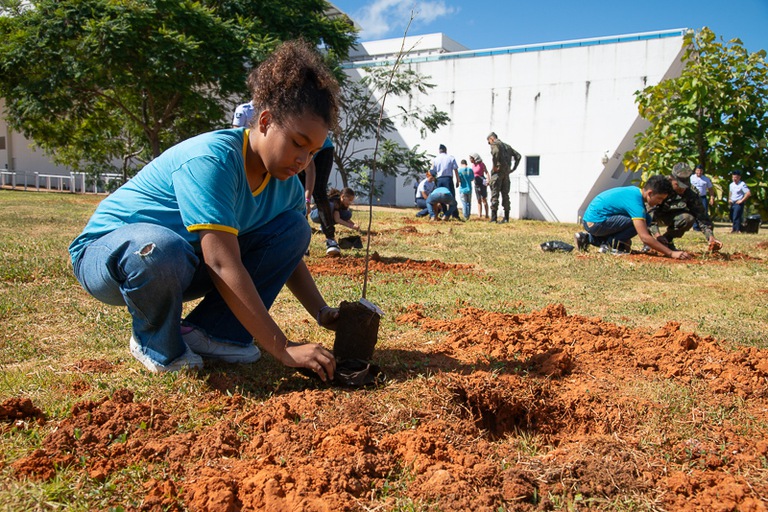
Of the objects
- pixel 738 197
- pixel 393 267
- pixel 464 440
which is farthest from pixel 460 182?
pixel 464 440

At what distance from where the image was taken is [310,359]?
2338 millimetres

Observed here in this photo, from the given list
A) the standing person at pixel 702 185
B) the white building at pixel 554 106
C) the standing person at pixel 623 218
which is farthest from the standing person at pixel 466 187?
the standing person at pixel 623 218

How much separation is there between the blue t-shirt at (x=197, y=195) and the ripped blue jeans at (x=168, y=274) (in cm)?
9

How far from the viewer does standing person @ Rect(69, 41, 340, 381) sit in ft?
7.48

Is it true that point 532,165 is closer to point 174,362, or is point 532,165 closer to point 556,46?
point 556,46

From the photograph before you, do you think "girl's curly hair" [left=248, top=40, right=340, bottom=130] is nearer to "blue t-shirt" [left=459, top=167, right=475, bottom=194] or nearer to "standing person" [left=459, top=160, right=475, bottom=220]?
"standing person" [left=459, top=160, right=475, bottom=220]

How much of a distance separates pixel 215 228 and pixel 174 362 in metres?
0.73

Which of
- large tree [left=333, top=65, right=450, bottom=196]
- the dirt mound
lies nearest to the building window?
large tree [left=333, top=65, right=450, bottom=196]

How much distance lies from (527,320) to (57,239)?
6.11 metres

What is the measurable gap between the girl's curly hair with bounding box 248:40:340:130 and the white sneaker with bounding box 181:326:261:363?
109cm

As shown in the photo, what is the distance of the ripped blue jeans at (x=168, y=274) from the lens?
234cm

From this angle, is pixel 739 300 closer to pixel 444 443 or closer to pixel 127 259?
pixel 444 443

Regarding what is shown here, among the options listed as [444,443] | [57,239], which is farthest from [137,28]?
[444,443]

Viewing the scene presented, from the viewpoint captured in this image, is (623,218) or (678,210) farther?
(678,210)
